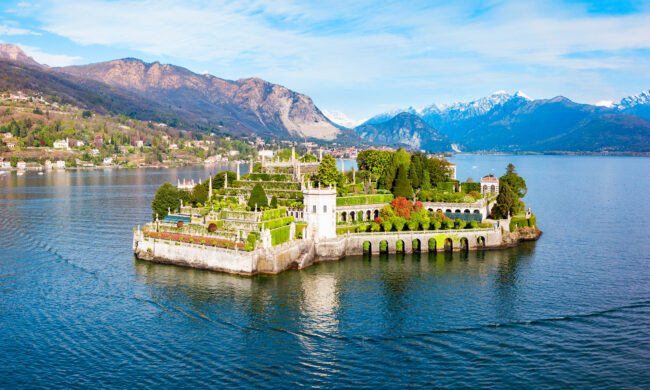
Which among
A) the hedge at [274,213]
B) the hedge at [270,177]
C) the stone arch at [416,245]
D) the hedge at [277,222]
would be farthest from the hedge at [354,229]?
the hedge at [270,177]

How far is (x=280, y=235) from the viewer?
62.5m

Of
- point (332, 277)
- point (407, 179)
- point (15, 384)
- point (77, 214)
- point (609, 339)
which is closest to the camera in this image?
point (15, 384)

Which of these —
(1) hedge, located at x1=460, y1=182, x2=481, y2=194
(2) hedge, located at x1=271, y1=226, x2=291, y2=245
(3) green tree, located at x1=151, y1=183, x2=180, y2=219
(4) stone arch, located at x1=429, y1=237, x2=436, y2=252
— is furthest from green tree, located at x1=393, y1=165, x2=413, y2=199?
(3) green tree, located at x1=151, y1=183, x2=180, y2=219

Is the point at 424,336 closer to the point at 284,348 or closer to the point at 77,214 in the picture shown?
the point at 284,348

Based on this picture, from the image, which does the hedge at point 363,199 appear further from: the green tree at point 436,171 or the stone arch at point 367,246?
the green tree at point 436,171

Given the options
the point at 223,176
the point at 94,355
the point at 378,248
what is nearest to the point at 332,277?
the point at 378,248

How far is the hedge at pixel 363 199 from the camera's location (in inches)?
2992

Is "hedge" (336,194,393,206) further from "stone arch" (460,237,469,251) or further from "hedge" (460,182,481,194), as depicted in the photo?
"hedge" (460,182,481,194)

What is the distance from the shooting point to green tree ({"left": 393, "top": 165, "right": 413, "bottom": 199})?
8438 centimetres

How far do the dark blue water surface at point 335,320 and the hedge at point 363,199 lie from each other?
11.0m

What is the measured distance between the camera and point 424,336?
42062 millimetres

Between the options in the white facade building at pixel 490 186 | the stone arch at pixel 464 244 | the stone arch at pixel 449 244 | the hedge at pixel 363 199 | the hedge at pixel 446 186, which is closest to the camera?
the stone arch at pixel 449 244

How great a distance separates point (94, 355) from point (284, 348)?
570 inches

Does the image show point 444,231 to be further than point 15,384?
Yes
